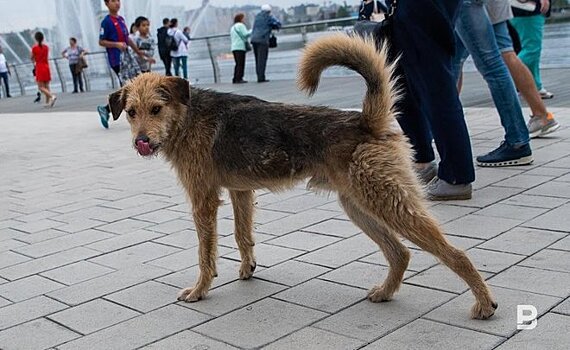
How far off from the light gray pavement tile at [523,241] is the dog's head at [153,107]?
6.67ft

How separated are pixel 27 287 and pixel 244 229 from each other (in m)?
1.43

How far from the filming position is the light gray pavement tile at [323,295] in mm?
3709

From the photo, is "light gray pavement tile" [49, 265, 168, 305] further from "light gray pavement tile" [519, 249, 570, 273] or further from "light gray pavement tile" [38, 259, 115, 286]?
"light gray pavement tile" [519, 249, 570, 273]

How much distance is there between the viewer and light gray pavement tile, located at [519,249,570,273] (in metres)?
3.88

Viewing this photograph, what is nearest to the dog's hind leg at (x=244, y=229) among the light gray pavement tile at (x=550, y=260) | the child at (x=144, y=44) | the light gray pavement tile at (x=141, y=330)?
the light gray pavement tile at (x=141, y=330)

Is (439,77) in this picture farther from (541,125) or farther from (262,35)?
(262,35)

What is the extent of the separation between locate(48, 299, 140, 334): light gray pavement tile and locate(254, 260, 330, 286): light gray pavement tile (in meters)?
0.84

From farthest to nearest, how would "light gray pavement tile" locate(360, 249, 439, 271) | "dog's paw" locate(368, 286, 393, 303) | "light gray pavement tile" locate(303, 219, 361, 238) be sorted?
1. "light gray pavement tile" locate(303, 219, 361, 238)
2. "light gray pavement tile" locate(360, 249, 439, 271)
3. "dog's paw" locate(368, 286, 393, 303)

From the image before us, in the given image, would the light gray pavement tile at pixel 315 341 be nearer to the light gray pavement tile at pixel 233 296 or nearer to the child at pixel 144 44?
the light gray pavement tile at pixel 233 296

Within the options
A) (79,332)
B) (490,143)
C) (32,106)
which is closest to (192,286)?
(79,332)

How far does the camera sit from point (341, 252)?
455cm

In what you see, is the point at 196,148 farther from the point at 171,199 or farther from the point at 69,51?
the point at 69,51

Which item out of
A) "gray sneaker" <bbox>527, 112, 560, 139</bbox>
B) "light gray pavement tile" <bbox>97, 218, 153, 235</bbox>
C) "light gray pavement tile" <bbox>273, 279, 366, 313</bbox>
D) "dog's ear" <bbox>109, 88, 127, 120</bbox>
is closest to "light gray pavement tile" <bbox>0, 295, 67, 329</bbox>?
"dog's ear" <bbox>109, 88, 127, 120</bbox>

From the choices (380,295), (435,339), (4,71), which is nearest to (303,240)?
(380,295)
